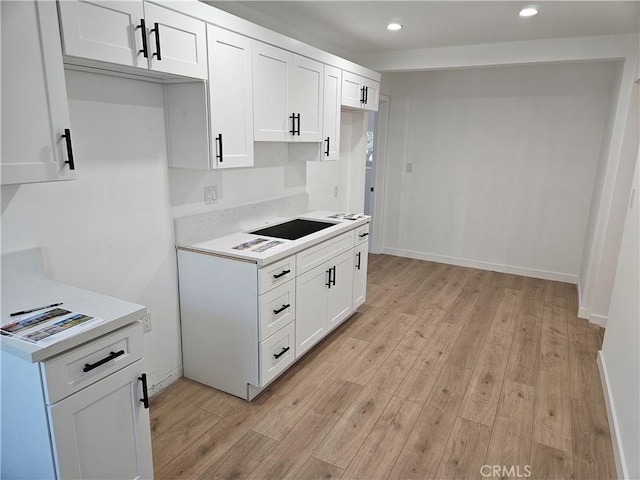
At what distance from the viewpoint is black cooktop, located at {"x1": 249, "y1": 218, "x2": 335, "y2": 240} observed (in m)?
3.18

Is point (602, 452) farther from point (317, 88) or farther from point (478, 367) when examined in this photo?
point (317, 88)

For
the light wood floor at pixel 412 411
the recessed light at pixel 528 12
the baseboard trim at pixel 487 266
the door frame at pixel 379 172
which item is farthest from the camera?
the door frame at pixel 379 172

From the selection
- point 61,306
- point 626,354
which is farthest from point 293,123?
point 626,354

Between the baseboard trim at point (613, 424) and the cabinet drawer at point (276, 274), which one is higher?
the cabinet drawer at point (276, 274)

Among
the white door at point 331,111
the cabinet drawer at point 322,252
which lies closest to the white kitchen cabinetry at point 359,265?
the cabinet drawer at point 322,252

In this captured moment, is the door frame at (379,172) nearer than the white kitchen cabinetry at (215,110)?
No

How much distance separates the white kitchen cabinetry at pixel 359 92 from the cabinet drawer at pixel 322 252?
3.81 feet

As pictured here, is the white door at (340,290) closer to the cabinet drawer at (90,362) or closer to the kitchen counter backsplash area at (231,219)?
the kitchen counter backsplash area at (231,219)

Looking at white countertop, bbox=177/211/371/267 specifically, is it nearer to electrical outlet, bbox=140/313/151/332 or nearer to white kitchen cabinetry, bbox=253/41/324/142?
electrical outlet, bbox=140/313/151/332

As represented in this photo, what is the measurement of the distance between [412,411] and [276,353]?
876mm

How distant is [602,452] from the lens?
218 centimetres

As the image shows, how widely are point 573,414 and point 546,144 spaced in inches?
127

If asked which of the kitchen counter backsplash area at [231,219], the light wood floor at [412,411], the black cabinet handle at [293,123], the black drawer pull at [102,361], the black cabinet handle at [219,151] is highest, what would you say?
the black cabinet handle at [293,123]

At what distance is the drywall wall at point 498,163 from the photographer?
4.57m
